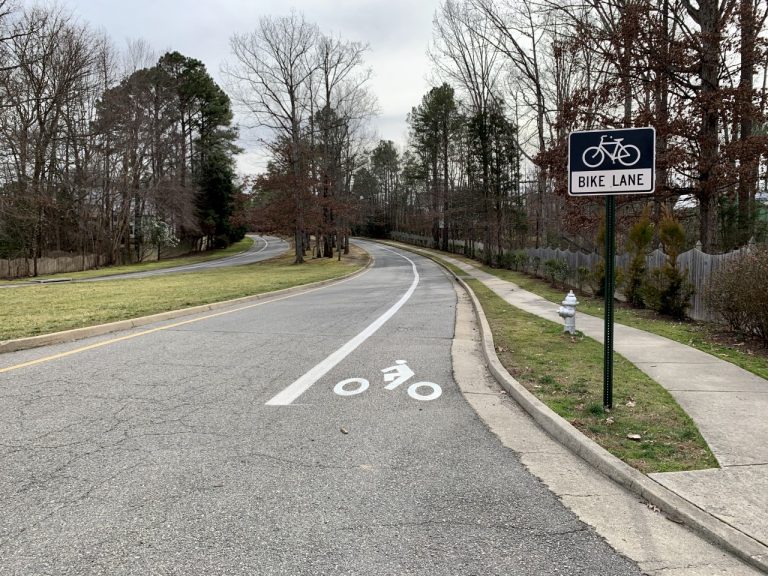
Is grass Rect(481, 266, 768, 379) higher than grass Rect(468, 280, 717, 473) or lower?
lower

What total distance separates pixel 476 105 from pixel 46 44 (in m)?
27.2

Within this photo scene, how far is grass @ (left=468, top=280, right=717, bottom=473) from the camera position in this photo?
13.4ft

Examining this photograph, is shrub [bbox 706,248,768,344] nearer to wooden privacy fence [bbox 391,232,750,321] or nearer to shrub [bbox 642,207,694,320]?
wooden privacy fence [bbox 391,232,750,321]

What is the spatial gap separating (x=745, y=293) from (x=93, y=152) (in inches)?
1655

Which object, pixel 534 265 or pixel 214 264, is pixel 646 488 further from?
pixel 214 264

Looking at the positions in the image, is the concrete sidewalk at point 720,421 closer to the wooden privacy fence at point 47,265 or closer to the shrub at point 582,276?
the shrub at point 582,276

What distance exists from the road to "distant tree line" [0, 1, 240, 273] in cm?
2399

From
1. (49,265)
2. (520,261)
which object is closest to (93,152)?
(49,265)

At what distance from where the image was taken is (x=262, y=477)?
372 centimetres

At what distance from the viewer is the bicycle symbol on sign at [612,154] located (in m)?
4.74

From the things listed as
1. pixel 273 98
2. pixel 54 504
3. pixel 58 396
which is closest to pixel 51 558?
pixel 54 504

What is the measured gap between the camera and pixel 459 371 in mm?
7176

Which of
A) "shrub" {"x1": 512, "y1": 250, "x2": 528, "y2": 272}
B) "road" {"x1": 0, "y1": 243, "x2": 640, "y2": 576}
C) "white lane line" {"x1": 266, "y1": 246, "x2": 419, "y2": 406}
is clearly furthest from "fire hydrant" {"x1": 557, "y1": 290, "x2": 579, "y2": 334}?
"shrub" {"x1": 512, "y1": 250, "x2": 528, "y2": 272}

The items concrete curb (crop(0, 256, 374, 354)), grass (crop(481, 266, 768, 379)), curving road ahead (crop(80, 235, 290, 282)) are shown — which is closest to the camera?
grass (crop(481, 266, 768, 379))
